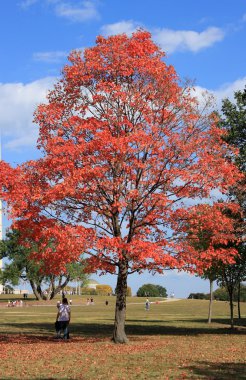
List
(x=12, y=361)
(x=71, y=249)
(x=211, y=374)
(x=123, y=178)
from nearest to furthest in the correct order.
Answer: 1. (x=211, y=374)
2. (x=12, y=361)
3. (x=71, y=249)
4. (x=123, y=178)

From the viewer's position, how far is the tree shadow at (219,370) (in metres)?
13.8

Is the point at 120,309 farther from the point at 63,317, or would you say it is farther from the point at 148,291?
the point at 148,291

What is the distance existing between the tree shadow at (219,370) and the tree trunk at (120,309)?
7598 millimetres

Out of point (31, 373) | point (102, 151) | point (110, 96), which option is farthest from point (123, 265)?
point (31, 373)

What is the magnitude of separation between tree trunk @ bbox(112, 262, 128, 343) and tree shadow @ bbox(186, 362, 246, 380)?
760 cm

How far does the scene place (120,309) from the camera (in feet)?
78.9

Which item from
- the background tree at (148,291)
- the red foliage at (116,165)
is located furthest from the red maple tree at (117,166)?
the background tree at (148,291)

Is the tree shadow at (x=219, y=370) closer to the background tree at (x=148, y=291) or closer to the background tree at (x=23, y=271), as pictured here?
the background tree at (x=23, y=271)

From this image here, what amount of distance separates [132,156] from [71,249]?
467cm

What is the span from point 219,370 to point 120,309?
948 cm

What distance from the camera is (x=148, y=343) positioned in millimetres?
23344

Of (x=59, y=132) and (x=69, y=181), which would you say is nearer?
(x=69, y=181)

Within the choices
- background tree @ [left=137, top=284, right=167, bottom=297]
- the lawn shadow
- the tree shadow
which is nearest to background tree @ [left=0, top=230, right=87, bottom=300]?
background tree @ [left=137, top=284, right=167, bottom=297]

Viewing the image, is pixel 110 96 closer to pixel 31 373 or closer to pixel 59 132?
pixel 59 132
